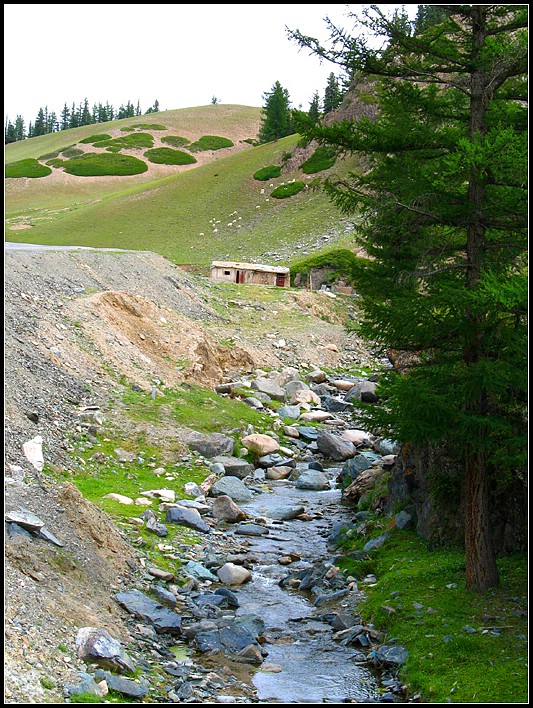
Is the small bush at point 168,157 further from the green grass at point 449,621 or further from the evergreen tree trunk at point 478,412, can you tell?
the evergreen tree trunk at point 478,412

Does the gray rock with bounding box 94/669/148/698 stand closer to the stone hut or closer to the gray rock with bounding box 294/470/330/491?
the gray rock with bounding box 294/470/330/491

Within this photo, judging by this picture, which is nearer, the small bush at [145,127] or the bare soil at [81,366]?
the bare soil at [81,366]

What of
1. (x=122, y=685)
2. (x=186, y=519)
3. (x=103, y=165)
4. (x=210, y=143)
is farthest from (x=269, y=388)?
(x=210, y=143)

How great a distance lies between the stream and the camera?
10648mm

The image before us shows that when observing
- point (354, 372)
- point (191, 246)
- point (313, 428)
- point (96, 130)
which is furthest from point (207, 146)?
point (313, 428)

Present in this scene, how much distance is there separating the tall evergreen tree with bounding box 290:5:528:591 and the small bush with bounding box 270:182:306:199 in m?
63.0

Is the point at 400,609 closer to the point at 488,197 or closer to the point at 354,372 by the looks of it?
the point at 488,197

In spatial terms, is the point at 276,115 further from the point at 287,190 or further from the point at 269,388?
the point at 269,388

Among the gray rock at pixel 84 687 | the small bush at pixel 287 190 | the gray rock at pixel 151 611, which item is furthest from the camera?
the small bush at pixel 287 190

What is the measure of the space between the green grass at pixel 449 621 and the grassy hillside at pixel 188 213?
39.6 metres

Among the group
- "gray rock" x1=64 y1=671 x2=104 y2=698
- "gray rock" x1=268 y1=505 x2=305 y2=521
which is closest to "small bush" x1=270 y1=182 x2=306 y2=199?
"gray rock" x1=268 y1=505 x2=305 y2=521

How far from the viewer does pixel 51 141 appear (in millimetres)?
130625

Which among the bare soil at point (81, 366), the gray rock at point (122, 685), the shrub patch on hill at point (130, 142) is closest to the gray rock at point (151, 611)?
the bare soil at point (81, 366)

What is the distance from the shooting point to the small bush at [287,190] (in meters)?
75.4
